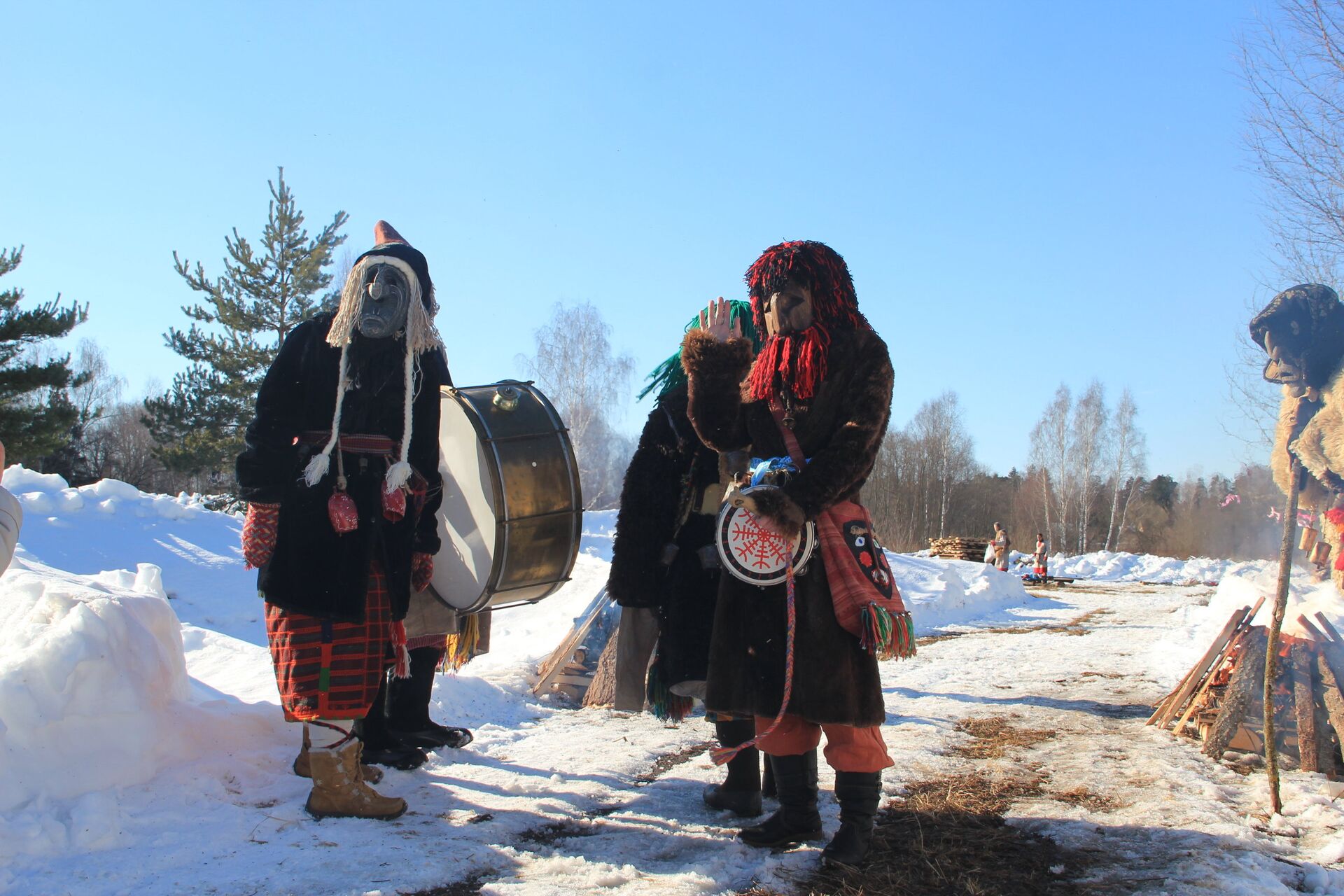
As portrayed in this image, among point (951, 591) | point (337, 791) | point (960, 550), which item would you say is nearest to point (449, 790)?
point (337, 791)

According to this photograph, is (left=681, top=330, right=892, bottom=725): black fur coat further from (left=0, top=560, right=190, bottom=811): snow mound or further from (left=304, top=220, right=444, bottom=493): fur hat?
(left=0, top=560, right=190, bottom=811): snow mound

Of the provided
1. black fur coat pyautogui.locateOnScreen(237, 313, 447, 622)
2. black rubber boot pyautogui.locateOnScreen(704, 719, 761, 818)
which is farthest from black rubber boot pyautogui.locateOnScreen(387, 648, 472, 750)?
black rubber boot pyautogui.locateOnScreen(704, 719, 761, 818)

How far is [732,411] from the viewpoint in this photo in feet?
10.6

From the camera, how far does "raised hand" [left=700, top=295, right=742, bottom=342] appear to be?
331cm

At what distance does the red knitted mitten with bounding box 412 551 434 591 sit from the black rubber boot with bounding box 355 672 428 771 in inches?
18.3

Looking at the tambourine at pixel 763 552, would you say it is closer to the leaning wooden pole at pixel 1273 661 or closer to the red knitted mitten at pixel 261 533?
the red knitted mitten at pixel 261 533

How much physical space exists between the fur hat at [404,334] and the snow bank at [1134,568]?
1068 inches

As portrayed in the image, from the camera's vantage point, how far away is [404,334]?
3.58 metres

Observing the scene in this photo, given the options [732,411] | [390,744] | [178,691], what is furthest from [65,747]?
[732,411]

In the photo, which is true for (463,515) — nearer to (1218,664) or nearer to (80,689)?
(80,689)

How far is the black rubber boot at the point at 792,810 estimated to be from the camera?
120 inches

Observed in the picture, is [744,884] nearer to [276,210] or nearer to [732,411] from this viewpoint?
[732,411]

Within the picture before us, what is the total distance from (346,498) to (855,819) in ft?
6.61

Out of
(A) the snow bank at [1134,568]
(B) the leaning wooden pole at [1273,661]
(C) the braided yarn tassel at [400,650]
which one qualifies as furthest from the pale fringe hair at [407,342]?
(A) the snow bank at [1134,568]
